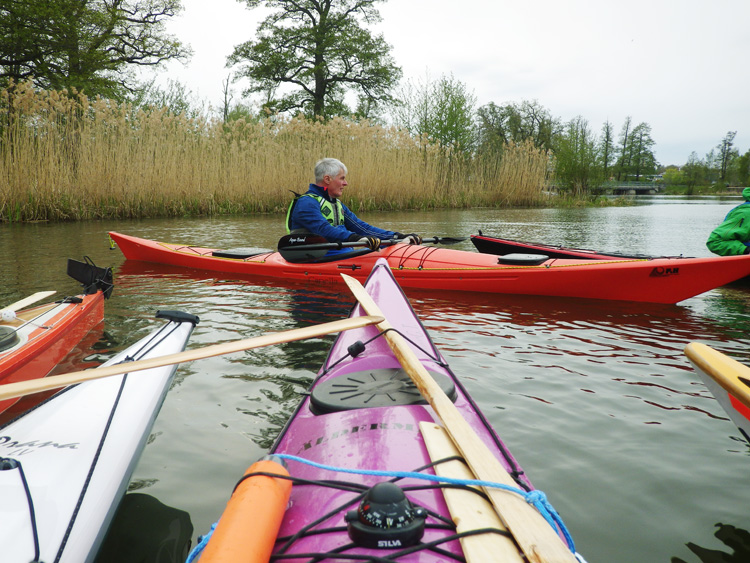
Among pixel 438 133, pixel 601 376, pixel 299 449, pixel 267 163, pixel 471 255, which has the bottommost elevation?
pixel 601 376

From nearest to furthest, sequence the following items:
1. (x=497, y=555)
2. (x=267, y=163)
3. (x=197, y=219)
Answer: (x=497, y=555)
(x=197, y=219)
(x=267, y=163)

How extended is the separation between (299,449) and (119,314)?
3.13m

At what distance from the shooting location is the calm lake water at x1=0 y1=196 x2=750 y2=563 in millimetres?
1730

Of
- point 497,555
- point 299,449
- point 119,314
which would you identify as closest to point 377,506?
point 497,555

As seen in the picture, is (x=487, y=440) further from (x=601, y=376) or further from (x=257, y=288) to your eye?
(x=257, y=288)

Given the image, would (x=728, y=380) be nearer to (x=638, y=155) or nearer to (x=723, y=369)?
(x=723, y=369)

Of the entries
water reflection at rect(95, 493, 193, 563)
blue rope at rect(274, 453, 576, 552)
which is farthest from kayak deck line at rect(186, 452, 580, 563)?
water reflection at rect(95, 493, 193, 563)

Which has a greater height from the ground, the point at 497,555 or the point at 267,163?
→ the point at 267,163

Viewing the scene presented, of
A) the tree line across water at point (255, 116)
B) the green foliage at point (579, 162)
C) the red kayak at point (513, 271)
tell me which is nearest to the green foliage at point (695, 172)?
the tree line across water at point (255, 116)

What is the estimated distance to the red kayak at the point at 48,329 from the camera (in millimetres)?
2338

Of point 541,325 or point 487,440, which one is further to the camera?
point 541,325

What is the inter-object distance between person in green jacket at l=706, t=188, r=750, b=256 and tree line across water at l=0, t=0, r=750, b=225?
829 cm

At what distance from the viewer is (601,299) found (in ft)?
14.7

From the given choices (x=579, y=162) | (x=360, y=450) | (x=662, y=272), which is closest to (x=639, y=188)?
(x=579, y=162)
